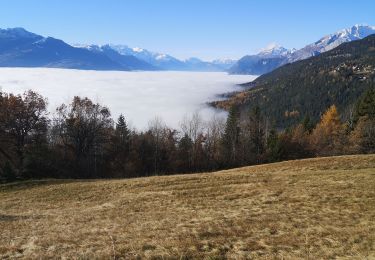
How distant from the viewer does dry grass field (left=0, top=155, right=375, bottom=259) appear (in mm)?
15078

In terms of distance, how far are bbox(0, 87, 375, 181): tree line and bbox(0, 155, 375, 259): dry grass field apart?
2373 centimetres

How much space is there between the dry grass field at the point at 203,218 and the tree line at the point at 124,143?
23731 millimetres

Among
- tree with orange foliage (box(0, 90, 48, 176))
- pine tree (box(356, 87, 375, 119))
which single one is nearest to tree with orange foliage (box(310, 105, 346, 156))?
pine tree (box(356, 87, 375, 119))

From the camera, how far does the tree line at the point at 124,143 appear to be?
6391cm

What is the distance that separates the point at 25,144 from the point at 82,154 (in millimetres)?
12804

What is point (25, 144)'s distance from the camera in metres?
64.9

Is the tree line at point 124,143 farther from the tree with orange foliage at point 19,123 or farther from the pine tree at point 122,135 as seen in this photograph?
the pine tree at point 122,135

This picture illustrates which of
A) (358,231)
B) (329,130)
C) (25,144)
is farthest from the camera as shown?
(329,130)

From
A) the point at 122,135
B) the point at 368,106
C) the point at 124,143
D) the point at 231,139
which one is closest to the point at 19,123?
the point at 124,143

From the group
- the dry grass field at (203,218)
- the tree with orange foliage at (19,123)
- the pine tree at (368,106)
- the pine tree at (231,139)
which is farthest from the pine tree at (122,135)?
the pine tree at (368,106)

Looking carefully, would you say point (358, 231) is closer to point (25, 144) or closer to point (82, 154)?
point (25, 144)

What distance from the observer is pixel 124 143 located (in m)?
87.1

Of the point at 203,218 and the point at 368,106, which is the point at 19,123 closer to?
the point at 203,218

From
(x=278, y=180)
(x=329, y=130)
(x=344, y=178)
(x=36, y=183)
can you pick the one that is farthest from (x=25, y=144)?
(x=329, y=130)
